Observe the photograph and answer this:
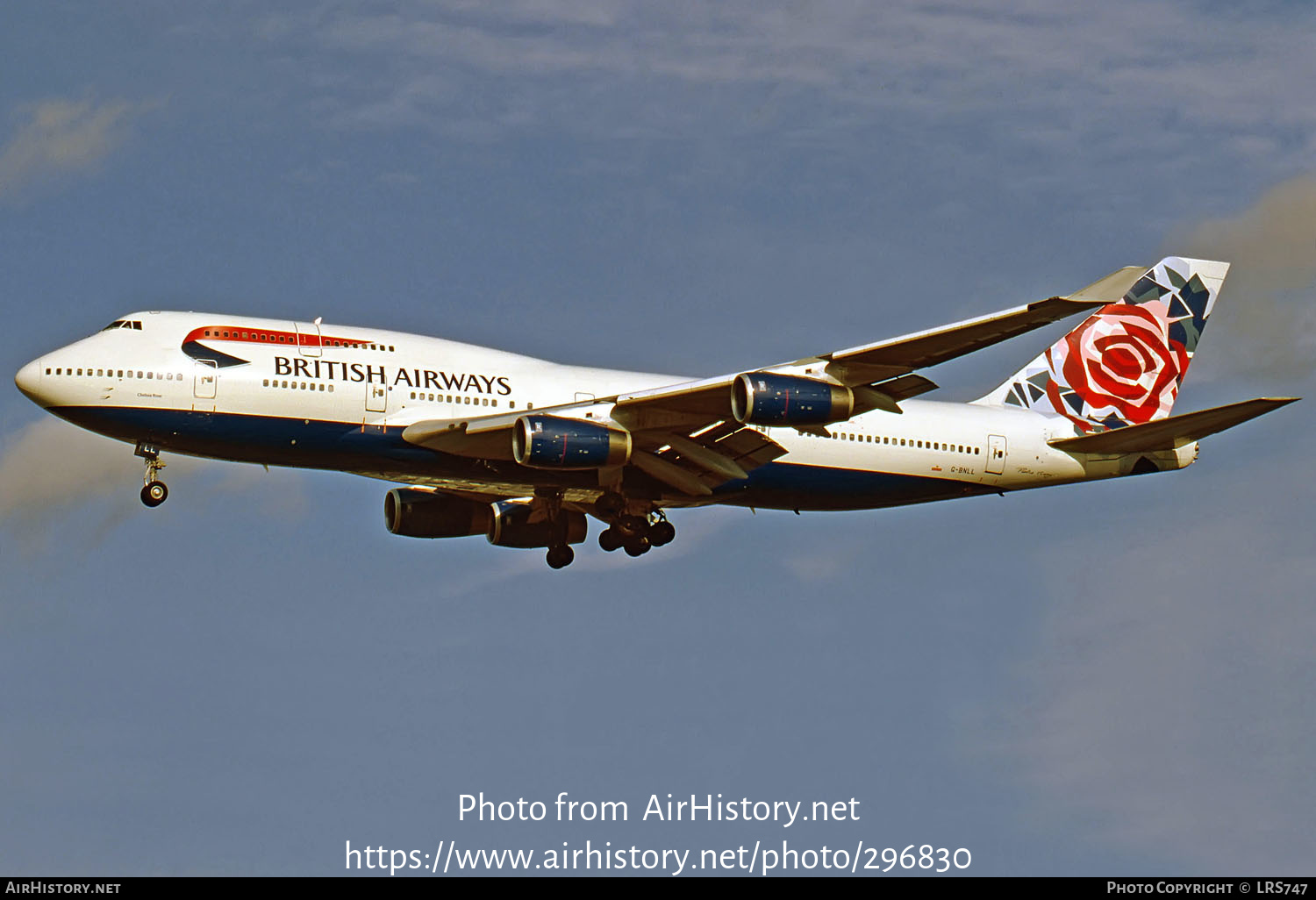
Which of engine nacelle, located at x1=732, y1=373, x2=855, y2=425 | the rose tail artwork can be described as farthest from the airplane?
the rose tail artwork

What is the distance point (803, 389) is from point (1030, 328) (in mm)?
5297

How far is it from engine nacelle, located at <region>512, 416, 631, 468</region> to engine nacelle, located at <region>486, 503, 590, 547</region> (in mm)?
7123

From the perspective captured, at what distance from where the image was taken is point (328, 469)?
45375mm

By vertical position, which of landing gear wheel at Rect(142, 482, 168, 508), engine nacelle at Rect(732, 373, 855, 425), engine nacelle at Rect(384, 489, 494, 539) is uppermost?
engine nacelle at Rect(384, 489, 494, 539)

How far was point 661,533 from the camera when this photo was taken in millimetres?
49531

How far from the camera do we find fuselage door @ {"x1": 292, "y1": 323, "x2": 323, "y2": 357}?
4478 cm

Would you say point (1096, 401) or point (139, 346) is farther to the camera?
point (1096, 401)

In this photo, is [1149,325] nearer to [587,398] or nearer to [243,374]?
[587,398]

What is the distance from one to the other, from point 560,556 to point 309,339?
32.2 ft

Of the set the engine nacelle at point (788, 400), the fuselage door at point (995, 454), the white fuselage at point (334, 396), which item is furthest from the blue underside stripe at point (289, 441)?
the fuselage door at point (995, 454)

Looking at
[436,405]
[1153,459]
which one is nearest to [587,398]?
[436,405]

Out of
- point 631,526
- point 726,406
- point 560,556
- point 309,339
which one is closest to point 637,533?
point 631,526

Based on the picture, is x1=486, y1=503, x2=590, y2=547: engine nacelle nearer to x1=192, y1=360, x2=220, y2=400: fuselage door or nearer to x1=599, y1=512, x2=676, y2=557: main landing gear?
x1=599, y1=512, x2=676, y2=557: main landing gear

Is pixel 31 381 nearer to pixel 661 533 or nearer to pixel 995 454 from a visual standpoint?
pixel 661 533
